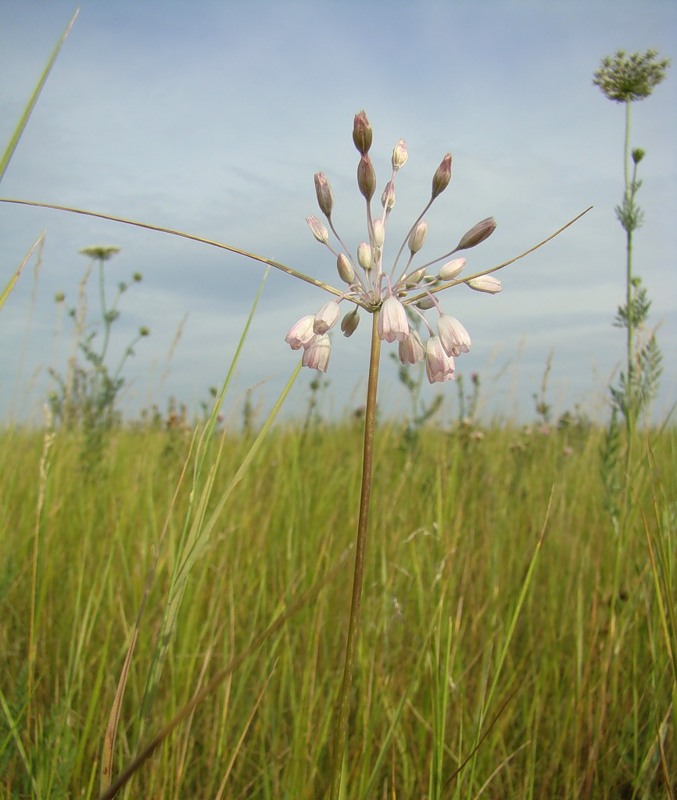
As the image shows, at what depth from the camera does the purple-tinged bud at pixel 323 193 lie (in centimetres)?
102

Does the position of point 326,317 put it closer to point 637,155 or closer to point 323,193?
point 323,193

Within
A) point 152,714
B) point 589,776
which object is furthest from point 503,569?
point 152,714

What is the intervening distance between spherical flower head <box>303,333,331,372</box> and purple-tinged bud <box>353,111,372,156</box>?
0.26m

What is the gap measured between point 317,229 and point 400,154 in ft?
0.55

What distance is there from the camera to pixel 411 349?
1.05 metres

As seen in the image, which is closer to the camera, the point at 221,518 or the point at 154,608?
the point at 154,608

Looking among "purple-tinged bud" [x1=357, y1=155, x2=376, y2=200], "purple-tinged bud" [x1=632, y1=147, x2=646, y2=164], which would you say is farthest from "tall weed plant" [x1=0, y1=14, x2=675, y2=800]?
"purple-tinged bud" [x1=632, y1=147, x2=646, y2=164]

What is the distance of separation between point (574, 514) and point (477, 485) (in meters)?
0.48

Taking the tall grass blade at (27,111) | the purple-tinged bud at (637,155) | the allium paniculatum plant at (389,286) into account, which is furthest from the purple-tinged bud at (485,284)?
the purple-tinged bud at (637,155)

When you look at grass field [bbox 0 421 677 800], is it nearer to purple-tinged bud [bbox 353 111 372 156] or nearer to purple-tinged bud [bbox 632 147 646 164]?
purple-tinged bud [bbox 353 111 372 156]

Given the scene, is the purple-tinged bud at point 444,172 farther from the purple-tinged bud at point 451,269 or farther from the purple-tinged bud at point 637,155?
the purple-tinged bud at point 637,155

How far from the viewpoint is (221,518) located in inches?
118

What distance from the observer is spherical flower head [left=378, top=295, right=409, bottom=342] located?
958mm

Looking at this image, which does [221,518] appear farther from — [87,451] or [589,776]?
[589,776]
